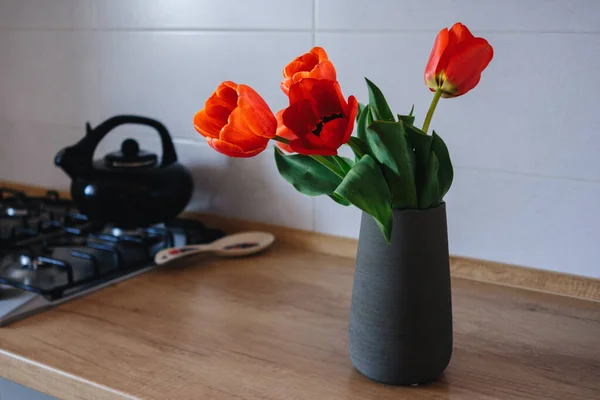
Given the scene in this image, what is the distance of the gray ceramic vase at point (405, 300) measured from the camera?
79 centimetres

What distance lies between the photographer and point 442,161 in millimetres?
806

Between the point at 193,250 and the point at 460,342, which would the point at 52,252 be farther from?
the point at 460,342

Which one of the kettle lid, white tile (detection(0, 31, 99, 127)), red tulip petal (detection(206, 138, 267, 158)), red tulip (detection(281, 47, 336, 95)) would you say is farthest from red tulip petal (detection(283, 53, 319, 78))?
white tile (detection(0, 31, 99, 127))

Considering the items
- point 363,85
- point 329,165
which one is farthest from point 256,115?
point 363,85

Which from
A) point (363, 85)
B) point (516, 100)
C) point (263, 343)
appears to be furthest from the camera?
point (363, 85)

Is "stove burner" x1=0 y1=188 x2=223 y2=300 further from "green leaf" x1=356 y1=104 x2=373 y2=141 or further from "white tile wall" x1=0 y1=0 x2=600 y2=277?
"green leaf" x1=356 y1=104 x2=373 y2=141

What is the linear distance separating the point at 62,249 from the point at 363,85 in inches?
25.4

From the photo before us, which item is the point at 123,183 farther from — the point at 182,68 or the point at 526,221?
the point at 526,221

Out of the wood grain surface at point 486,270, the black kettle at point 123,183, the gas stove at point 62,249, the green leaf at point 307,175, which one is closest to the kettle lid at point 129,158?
the black kettle at point 123,183

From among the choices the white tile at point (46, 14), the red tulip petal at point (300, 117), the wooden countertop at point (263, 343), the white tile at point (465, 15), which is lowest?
the wooden countertop at point (263, 343)

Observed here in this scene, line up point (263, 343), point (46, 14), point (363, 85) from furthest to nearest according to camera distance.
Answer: point (46, 14) < point (363, 85) < point (263, 343)

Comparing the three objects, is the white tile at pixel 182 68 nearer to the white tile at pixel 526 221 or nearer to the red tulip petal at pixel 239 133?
the white tile at pixel 526 221

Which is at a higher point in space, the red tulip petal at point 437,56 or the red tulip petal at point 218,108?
the red tulip petal at point 437,56

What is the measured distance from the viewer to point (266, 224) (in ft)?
4.54
